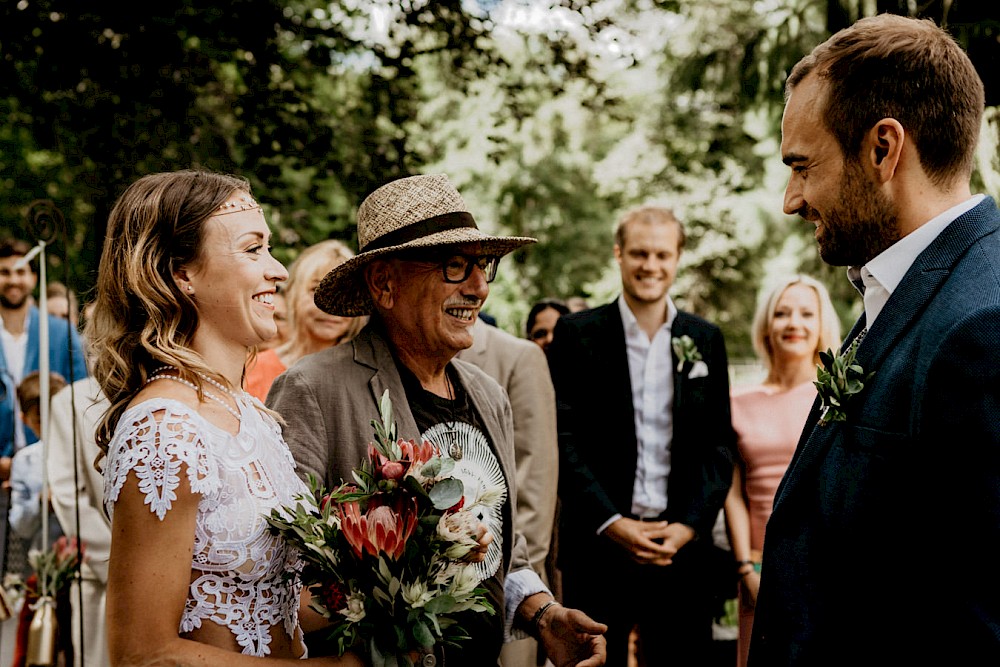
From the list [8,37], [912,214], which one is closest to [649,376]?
[912,214]

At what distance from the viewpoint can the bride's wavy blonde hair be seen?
7.88 ft

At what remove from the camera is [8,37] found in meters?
6.62

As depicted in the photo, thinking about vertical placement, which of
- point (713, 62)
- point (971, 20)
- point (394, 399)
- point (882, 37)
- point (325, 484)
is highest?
point (713, 62)

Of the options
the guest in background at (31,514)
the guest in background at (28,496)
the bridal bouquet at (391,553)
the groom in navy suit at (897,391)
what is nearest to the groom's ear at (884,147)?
the groom in navy suit at (897,391)

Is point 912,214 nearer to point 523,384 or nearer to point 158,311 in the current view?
point 158,311

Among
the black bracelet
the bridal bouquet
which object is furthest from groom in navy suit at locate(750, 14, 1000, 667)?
the black bracelet

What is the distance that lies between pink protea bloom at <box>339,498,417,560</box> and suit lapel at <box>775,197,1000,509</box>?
98cm

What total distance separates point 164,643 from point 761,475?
13.0 ft

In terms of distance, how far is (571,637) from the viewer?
306cm

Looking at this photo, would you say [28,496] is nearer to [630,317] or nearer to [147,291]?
[630,317]

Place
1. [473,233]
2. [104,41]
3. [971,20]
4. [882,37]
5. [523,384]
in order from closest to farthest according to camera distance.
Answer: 1. [882,37]
2. [473,233]
3. [523,384]
4. [971,20]
5. [104,41]

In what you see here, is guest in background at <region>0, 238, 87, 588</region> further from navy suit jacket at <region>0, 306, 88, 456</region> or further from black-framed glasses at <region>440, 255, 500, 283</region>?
black-framed glasses at <region>440, 255, 500, 283</region>

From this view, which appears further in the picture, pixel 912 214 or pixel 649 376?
pixel 649 376

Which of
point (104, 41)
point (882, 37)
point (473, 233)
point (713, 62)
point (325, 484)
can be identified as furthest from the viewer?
point (713, 62)
